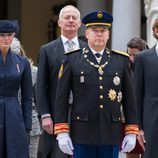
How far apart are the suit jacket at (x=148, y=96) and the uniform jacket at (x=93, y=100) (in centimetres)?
94

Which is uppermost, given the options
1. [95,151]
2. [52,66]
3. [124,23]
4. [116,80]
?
[124,23]

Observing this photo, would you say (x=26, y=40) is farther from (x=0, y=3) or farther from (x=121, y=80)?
(x=121, y=80)

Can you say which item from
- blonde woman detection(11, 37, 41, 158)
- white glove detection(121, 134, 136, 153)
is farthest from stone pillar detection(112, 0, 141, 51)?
white glove detection(121, 134, 136, 153)

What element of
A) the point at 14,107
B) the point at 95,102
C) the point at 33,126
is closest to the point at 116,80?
the point at 95,102

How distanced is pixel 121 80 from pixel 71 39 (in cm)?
148

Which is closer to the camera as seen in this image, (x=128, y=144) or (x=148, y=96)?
(x=128, y=144)

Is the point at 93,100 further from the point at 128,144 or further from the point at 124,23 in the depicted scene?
the point at 124,23

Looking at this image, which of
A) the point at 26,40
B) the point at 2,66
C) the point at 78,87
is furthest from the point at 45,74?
the point at 26,40

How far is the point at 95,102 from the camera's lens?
19.4 ft

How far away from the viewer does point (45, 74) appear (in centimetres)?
723

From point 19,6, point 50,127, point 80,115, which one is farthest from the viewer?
point 19,6

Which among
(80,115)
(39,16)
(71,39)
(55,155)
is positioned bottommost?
(55,155)

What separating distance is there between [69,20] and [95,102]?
1567 mm

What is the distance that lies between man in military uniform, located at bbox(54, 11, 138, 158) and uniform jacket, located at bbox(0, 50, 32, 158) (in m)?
1.38
